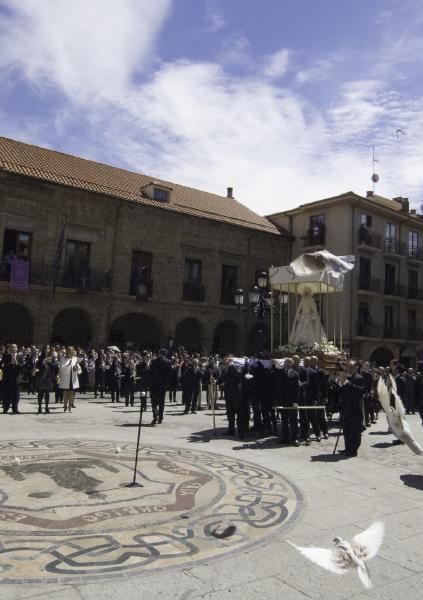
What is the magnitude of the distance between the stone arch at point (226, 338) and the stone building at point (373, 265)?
17.8ft

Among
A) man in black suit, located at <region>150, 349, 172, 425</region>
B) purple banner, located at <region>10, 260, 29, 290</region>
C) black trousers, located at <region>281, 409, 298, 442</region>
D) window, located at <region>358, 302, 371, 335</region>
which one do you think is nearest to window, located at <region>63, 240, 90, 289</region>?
purple banner, located at <region>10, 260, 29, 290</region>

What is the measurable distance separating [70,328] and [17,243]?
4.94m

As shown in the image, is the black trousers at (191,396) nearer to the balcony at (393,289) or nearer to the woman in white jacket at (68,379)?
the woman in white jacket at (68,379)

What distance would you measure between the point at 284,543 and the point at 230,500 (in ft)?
4.23

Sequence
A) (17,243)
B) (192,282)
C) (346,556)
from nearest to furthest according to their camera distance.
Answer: (346,556)
(17,243)
(192,282)

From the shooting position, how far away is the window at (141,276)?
24891 mm

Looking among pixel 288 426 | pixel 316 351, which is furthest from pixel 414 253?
pixel 288 426

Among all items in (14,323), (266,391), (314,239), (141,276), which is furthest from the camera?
(314,239)

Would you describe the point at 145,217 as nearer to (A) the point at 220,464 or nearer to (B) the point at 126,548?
(A) the point at 220,464

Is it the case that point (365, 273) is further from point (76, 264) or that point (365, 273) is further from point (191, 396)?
point (191, 396)

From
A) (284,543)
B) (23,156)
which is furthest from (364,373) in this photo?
(23,156)

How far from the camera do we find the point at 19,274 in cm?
2044

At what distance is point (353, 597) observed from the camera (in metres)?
3.45

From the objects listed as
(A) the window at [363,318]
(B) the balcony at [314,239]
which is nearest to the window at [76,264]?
(B) the balcony at [314,239]
